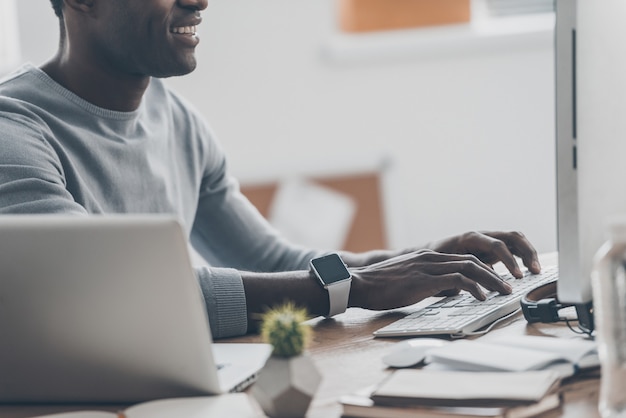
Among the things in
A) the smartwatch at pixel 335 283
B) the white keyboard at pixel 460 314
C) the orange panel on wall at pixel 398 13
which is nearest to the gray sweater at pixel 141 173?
the smartwatch at pixel 335 283

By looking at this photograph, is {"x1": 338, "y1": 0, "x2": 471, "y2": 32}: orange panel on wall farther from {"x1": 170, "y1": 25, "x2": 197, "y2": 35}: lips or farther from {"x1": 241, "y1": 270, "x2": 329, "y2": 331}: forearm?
{"x1": 241, "y1": 270, "x2": 329, "y2": 331}: forearm

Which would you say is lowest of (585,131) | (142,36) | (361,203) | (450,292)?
(361,203)

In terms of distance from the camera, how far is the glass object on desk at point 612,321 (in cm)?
89

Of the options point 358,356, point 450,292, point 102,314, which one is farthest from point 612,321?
point 450,292

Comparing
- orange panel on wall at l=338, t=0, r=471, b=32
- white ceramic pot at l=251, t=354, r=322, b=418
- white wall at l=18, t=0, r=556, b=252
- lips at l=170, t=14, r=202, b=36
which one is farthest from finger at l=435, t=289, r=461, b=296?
orange panel on wall at l=338, t=0, r=471, b=32

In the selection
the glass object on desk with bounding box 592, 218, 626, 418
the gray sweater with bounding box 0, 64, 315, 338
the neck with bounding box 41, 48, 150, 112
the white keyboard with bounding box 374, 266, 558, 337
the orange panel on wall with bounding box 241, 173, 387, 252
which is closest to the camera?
the glass object on desk with bounding box 592, 218, 626, 418

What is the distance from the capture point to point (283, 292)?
4.78ft

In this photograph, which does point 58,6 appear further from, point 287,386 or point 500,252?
point 287,386

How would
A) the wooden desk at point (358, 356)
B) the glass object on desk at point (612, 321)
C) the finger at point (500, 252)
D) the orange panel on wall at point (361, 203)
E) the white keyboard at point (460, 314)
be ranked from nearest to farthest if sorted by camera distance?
→ the glass object on desk at point (612, 321), the wooden desk at point (358, 356), the white keyboard at point (460, 314), the finger at point (500, 252), the orange panel on wall at point (361, 203)

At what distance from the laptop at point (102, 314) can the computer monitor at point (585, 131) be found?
38 cm

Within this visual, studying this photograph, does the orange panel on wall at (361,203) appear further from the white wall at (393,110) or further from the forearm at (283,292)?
the forearm at (283,292)

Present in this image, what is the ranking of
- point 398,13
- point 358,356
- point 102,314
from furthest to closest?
point 398,13, point 358,356, point 102,314

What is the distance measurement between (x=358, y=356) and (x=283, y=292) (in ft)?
0.83

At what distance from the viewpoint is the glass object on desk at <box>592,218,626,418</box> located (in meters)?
0.89
